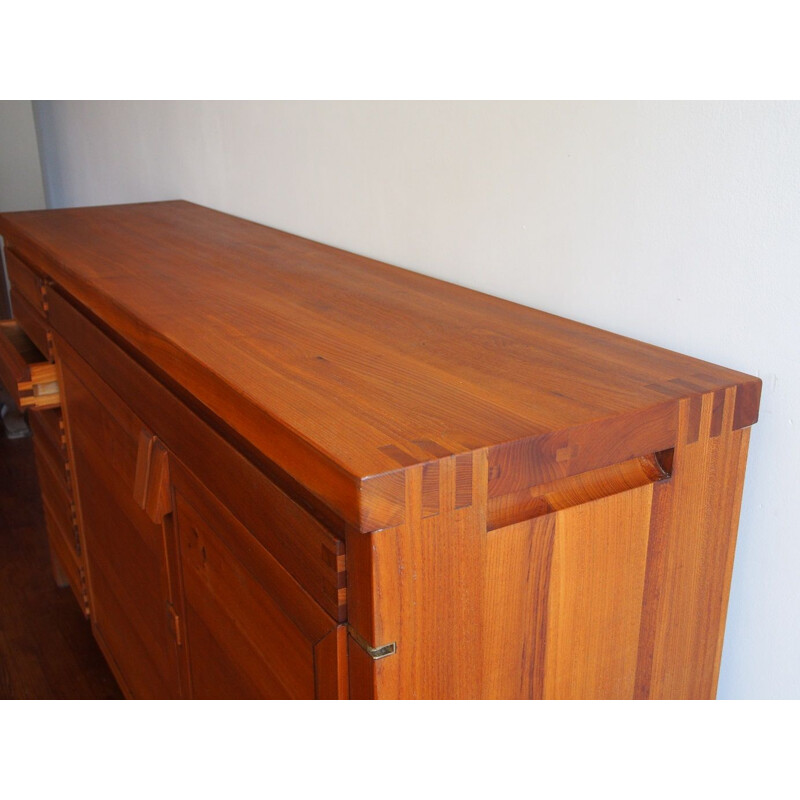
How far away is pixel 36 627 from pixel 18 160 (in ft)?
5.65

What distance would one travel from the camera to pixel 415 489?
0.60 meters

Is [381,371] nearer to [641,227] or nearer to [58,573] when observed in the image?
[641,227]

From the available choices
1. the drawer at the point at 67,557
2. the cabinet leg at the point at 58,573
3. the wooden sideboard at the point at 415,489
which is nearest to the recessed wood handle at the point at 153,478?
the wooden sideboard at the point at 415,489

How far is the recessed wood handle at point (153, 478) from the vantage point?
1.02 meters

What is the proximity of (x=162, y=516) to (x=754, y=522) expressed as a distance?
64 cm

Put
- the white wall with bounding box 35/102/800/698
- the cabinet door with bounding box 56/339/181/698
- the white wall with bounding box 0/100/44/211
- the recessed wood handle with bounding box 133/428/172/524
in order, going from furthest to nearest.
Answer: the white wall with bounding box 0/100/44/211
the cabinet door with bounding box 56/339/181/698
the recessed wood handle with bounding box 133/428/172/524
the white wall with bounding box 35/102/800/698

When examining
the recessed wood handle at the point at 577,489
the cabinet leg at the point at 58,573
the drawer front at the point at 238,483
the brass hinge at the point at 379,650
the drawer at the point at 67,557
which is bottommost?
the cabinet leg at the point at 58,573

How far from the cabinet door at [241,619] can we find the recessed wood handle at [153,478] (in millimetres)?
19

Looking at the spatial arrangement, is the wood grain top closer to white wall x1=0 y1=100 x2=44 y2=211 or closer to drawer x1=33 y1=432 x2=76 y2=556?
drawer x1=33 y1=432 x2=76 y2=556

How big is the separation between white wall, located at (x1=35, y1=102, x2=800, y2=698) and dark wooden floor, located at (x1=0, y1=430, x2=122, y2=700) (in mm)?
1037

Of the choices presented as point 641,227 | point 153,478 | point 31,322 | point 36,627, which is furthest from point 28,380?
point 641,227

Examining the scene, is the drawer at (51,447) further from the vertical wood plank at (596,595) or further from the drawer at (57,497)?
the vertical wood plank at (596,595)

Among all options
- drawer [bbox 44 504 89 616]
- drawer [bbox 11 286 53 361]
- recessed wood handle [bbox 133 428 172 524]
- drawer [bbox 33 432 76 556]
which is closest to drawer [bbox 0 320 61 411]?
drawer [bbox 11 286 53 361]

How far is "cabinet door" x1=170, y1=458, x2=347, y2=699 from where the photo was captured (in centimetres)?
72
